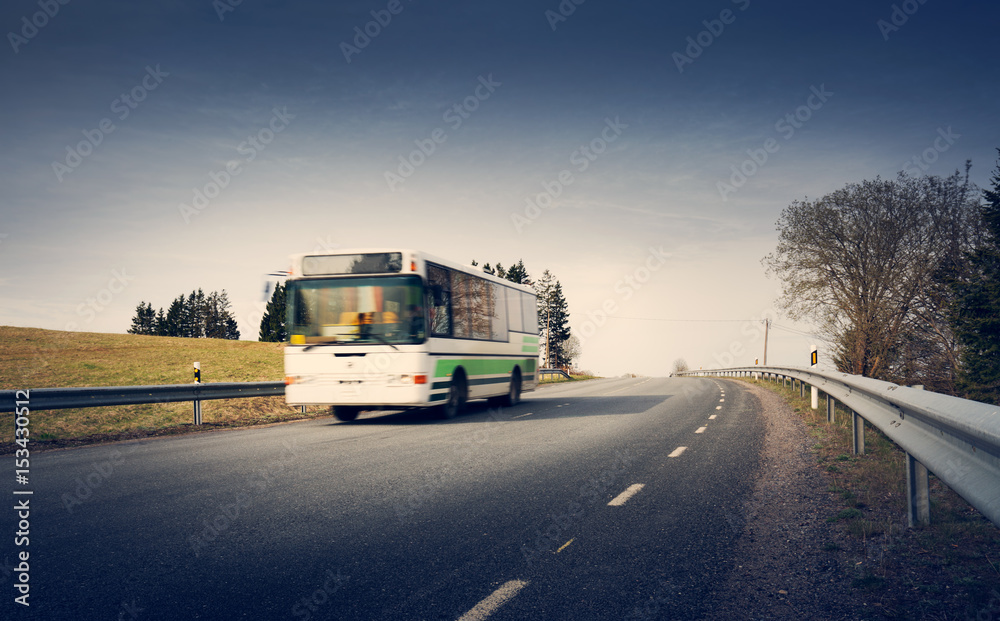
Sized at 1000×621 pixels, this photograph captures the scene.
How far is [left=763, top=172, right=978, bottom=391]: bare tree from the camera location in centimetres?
3020

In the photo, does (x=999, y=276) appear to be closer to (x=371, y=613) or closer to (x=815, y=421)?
(x=815, y=421)

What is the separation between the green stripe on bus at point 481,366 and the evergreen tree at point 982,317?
57.5 ft

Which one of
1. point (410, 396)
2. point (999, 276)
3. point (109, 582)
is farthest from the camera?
point (999, 276)

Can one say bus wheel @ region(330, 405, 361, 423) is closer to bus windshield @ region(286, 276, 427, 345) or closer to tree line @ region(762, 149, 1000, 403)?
bus windshield @ region(286, 276, 427, 345)

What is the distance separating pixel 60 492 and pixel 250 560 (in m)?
3.31

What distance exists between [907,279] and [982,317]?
6356mm

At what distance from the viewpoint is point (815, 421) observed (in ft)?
42.5

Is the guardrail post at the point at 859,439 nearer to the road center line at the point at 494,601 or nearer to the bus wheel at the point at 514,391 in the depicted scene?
the road center line at the point at 494,601

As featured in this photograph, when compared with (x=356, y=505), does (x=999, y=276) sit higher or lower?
higher

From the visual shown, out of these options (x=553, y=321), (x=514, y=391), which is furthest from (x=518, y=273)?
(x=514, y=391)

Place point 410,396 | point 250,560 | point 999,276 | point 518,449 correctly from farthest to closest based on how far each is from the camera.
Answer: point 999,276 → point 410,396 → point 518,449 → point 250,560

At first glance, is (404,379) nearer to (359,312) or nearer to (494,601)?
(359,312)

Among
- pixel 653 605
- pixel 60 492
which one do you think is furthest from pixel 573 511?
pixel 60 492

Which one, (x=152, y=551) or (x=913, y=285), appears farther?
(x=913, y=285)
